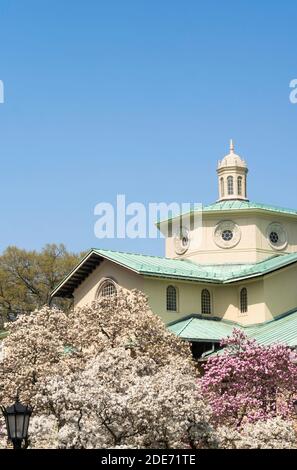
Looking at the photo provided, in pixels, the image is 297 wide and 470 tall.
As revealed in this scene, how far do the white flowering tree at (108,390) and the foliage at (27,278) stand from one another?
127ft

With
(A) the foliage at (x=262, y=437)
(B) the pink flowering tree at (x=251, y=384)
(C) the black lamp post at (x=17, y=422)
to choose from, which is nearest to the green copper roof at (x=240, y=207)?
(B) the pink flowering tree at (x=251, y=384)

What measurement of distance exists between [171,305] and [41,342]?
46.7 ft

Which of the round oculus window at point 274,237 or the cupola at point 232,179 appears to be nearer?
the round oculus window at point 274,237

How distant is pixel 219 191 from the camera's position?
5638 centimetres

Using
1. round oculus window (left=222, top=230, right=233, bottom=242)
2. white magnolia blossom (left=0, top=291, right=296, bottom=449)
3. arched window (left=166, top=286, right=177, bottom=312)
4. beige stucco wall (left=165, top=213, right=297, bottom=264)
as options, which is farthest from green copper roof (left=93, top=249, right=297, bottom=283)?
white magnolia blossom (left=0, top=291, right=296, bottom=449)

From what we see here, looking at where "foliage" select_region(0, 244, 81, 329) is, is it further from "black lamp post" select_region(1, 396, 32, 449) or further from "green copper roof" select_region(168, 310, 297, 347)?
"black lamp post" select_region(1, 396, 32, 449)

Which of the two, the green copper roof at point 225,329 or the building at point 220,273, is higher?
the building at point 220,273

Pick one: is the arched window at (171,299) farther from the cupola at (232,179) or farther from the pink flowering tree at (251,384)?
the pink flowering tree at (251,384)

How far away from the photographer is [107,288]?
51062 millimetres

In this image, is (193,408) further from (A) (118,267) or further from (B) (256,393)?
(A) (118,267)

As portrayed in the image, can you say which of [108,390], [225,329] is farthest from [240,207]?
[108,390]

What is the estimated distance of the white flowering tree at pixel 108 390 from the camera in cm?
2580

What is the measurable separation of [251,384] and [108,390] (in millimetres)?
9992
